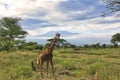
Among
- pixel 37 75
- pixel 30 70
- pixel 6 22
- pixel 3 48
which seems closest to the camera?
pixel 37 75

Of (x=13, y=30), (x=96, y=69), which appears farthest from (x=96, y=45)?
(x=96, y=69)

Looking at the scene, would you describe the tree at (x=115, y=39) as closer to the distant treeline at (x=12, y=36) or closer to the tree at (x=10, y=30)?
the distant treeline at (x=12, y=36)

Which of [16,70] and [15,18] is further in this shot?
[15,18]

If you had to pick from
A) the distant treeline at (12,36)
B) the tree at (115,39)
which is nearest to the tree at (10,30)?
the distant treeline at (12,36)

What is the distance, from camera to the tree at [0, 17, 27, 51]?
71.0 m

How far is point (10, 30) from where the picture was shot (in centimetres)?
7106

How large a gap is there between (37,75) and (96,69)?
2914 millimetres

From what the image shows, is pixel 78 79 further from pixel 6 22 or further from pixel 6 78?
pixel 6 22

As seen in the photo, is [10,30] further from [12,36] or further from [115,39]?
[115,39]

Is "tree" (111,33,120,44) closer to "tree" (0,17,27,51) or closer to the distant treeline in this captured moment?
the distant treeline

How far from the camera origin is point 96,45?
7006 cm

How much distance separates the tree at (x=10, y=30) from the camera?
7100cm

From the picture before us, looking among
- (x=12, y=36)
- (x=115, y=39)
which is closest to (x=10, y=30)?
(x=12, y=36)

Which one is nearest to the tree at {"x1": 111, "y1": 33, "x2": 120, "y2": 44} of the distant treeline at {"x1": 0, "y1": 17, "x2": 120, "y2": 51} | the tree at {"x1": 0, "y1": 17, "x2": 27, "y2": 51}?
the distant treeline at {"x1": 0, "y1": 17, "x2": 120, "y2": 51}
